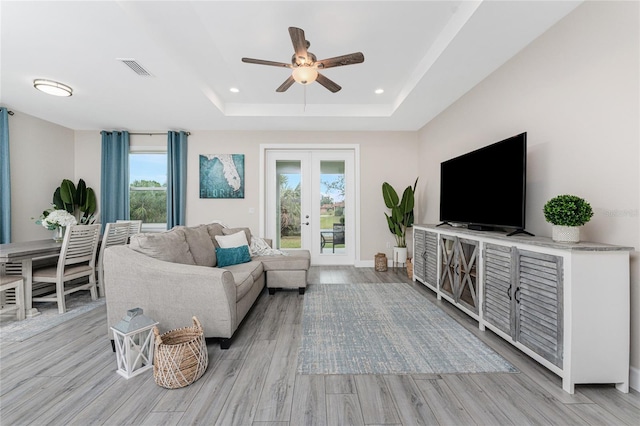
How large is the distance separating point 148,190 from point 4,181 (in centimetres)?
179

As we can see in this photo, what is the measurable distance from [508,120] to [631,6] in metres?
1.12

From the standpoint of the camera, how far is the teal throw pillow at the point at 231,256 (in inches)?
125

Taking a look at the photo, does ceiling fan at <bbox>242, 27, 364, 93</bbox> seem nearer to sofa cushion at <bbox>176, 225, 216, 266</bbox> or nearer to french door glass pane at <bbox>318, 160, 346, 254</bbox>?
sofa cushion at <bbox>176, 225, 216, 266</bbox>

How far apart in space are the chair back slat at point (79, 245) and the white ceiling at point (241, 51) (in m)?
1.76

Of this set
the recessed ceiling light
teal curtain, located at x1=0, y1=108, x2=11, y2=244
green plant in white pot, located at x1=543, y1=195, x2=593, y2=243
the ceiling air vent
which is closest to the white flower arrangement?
teal curtain, located at x1=0, y1=108, x2=11, y2=244

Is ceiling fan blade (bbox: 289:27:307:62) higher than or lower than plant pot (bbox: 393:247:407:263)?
higher

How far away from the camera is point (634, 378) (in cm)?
162

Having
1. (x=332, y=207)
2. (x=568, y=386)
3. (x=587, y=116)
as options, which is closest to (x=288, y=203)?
(x=332, y=207)

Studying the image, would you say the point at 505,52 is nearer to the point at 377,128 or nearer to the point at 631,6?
the point at 631,6

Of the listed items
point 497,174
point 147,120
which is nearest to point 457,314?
point 497,174

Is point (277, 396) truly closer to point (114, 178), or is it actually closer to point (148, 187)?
point (148, 187)

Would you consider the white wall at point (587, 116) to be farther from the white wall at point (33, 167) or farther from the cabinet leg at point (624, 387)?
the white wall at point (33, 167)

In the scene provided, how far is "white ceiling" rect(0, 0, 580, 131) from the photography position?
2.11 meters

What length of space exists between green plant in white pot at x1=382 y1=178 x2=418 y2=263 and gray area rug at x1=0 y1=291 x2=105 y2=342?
14.3ft
